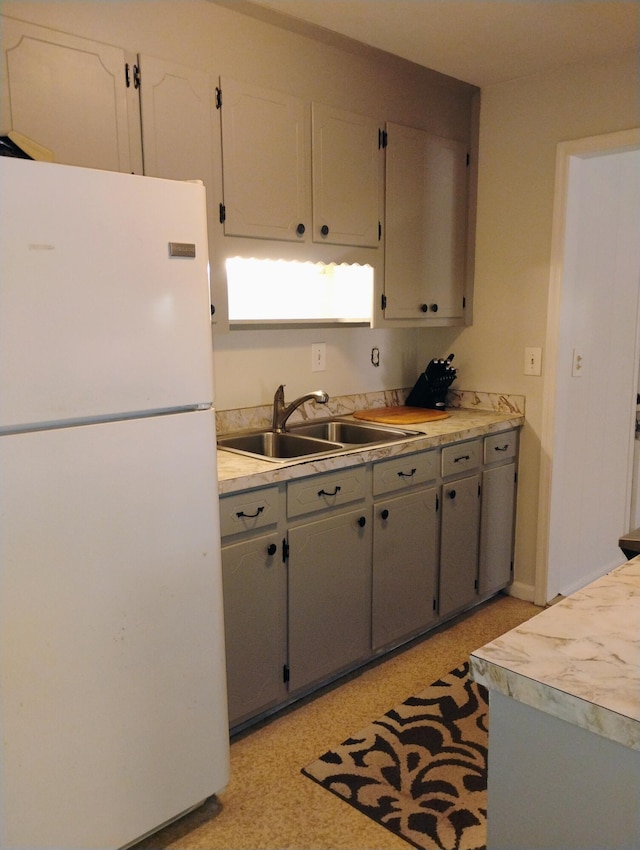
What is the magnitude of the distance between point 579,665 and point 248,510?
4.39ft

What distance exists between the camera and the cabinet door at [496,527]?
10.5 feet

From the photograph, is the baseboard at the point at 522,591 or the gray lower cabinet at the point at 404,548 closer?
the gray lower cabinet at the point at 404,548

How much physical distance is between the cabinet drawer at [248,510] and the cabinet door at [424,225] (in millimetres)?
1196

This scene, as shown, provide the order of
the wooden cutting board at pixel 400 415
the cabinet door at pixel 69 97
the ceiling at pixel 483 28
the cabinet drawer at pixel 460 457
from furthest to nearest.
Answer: the wooden cutting board at pixel 400 415 → the cabinet drawer at pixel 460 457 → the ceiling at pixel 483 28 → the cabinet door at pixel 69 97

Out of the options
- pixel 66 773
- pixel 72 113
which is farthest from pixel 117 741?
Answer: pixel 72 113

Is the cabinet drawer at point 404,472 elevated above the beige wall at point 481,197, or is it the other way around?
the beige wall at point 481,197

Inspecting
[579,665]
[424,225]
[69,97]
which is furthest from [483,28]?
[579,665]

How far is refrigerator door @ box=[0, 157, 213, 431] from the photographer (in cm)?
139

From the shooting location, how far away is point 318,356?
3160mm

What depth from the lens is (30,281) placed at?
1403 millimetres

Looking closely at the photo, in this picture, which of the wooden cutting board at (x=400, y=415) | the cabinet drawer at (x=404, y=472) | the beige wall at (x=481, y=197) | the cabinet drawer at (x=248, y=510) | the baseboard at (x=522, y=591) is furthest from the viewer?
the baseboard at (x=522, y=591)

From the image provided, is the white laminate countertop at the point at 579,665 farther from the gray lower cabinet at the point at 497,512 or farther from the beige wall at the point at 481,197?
the gray lower cabinet at the point at 497,512

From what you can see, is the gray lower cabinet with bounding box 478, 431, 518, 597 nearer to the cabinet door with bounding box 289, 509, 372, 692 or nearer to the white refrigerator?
the cabinet door with bounding box 289, 509, 372, 692

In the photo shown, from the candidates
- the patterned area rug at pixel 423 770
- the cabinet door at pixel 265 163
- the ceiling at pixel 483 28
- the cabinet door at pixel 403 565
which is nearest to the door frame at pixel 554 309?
the ceiling at pixel 483 28
